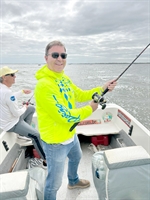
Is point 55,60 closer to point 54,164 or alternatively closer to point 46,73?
point 46,73

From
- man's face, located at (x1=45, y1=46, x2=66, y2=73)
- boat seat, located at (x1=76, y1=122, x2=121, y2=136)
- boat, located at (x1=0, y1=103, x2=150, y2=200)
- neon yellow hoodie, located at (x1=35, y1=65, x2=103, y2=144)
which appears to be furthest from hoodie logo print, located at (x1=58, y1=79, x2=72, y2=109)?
boat seat, located at (x1=76, y1=122, x2=121, y2=136)

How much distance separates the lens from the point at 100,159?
1535 mm

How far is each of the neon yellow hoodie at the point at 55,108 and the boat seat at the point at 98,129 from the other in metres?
1.65

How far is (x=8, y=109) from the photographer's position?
100 inches

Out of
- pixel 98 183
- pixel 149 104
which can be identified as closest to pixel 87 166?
pixel 98 183

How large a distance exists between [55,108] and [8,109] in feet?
4.66

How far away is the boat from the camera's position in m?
1.25

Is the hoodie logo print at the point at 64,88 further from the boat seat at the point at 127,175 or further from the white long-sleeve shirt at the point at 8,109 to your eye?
the white long-sleeve shirt at the point at 8,109

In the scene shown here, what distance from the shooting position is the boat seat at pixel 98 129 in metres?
3.27

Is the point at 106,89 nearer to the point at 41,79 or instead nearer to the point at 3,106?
the point at 41,79

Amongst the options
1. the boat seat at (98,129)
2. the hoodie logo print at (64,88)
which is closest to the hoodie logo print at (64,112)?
the hoodie logo print at (64,88)

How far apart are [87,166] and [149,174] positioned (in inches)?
66.9

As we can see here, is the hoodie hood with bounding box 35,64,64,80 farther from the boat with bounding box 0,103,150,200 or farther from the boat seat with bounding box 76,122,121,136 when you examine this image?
the boat seat with bounding box 76,122,121,136

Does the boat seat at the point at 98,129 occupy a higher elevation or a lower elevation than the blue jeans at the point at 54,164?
lower
